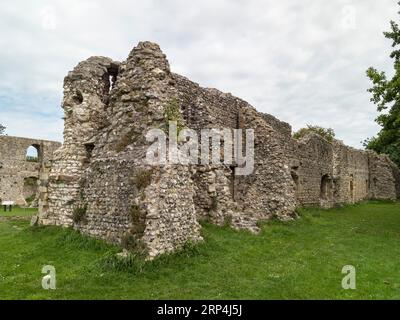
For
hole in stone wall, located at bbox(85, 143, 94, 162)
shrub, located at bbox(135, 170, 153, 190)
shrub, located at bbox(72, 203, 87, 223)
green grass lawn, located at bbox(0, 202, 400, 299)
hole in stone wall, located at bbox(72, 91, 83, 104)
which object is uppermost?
hole in stone wall, located at bbox(72, 91, 83, 104)

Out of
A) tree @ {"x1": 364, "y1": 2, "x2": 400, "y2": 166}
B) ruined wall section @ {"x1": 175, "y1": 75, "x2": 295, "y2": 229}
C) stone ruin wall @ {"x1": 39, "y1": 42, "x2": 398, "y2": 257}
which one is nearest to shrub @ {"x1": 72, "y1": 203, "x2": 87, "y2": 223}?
stone ruin wall @ {"x1": 39, "y1": 42, "x2": 398, "y2": 257}

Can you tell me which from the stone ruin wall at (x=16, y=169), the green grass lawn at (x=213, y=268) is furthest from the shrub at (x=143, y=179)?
the stone ruin wall at (x=16, y=169)

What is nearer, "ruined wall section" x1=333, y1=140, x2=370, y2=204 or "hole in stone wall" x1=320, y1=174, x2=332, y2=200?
"hole in stone wall" x1=320, y1=174, x2=332, y2=200

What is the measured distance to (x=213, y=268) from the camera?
9125mm

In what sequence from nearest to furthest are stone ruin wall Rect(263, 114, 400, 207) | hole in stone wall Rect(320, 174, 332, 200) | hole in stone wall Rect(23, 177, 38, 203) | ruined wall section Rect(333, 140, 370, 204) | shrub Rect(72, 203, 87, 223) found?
shrub Rect(72, 203, 87, 223) → stone ruin wall Rect(263, 114, 400, 207) → hole in stone wall Rect(320, 174, 332, 200) → ruined wall section Rect(333, 140, 370, 204) → hole in stone wall Rect(23, 177, 38, 203)

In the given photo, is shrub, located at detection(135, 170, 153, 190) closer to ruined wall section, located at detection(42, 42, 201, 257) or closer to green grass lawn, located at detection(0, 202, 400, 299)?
ruined wall section, located at detection(42, 42, 201, 257)

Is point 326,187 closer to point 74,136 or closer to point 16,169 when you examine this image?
point 74,136

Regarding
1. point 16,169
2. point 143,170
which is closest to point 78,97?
point 143,170

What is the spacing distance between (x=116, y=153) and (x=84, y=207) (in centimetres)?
202

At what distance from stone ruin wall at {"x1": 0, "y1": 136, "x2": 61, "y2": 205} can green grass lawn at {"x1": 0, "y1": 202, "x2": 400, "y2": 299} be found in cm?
1571

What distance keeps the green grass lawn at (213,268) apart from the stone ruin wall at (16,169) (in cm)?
1571

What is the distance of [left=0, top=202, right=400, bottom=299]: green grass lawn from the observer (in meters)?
7.65
